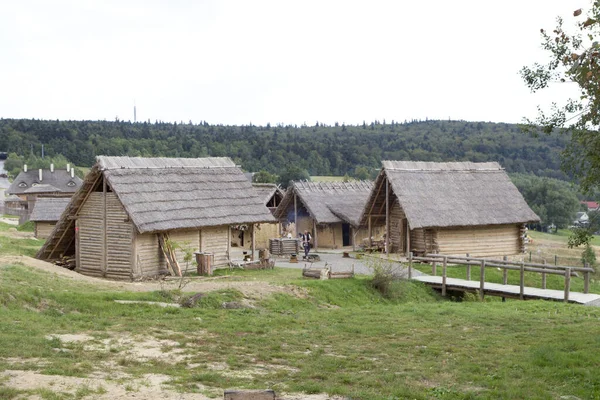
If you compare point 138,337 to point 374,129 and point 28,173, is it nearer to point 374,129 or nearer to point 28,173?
point 28,173

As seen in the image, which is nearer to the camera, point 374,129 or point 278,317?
point 278,317

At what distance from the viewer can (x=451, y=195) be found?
3562 cm

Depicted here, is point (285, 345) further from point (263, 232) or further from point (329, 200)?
point (263, 232)

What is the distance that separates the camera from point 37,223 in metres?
45.8

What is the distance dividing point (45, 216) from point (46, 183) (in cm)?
3676

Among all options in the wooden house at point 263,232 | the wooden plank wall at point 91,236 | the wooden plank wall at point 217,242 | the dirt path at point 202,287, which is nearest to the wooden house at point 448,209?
the wooden house at point 263,232

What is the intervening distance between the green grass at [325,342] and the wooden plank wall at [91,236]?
6752 millimetres

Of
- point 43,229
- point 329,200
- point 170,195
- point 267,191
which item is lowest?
point 43,229

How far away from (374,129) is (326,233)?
115 m

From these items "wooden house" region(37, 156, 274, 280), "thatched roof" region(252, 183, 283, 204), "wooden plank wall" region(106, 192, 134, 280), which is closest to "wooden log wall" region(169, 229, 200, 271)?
"wooden house" region(37, 156, 274, 280)

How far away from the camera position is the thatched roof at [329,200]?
135 feet

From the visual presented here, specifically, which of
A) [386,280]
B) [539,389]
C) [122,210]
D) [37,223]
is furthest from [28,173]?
[539,389]

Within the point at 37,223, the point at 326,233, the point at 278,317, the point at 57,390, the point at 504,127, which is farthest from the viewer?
the point at 504,127

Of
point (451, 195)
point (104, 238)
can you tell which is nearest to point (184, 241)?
point (104, 238)
